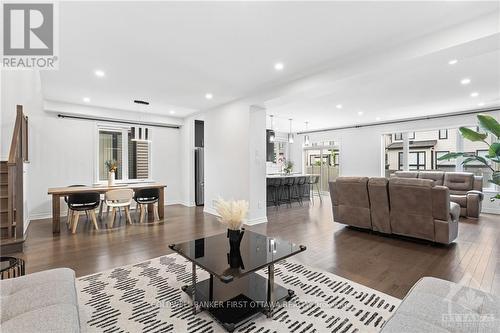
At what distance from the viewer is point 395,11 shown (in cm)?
228

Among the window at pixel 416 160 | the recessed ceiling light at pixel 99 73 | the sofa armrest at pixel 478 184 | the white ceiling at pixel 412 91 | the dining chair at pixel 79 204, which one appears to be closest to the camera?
the white ceiling at pixel 412 91

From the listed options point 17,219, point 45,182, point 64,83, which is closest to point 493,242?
point 17,219

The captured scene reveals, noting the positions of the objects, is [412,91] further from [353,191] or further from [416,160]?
[416,160]

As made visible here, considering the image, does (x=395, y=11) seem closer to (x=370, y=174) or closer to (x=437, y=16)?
(x=437, y=16)

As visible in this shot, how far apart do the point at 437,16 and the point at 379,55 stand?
2.24 feet

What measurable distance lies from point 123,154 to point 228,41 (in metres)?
5.23

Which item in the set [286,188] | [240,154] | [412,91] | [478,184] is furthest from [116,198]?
[478,184]

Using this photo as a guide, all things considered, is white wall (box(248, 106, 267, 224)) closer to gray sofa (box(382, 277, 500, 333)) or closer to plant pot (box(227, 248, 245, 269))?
plant pot (box(227, 248, 245, 269))

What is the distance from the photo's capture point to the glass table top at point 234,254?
179 cm

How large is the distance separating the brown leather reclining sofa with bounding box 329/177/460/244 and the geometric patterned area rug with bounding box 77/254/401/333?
1.95 meters

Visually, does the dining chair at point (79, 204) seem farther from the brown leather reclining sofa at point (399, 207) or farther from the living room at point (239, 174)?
the brown leather reclining sofa at point (399, 207)

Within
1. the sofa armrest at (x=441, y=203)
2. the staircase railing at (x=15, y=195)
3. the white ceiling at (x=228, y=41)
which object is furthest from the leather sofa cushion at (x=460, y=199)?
the staircase railing at (x=15, y=195)

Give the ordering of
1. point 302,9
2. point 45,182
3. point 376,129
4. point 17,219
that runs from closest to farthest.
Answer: point 302,9, point 17,219, point 45,182, point 376,129

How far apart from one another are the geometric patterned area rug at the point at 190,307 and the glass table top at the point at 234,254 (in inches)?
18.3
